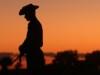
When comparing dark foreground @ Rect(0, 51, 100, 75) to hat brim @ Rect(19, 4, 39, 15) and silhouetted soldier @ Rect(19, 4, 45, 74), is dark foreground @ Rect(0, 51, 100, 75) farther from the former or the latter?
hat brim @ Rect(19, 4, 39, 15)

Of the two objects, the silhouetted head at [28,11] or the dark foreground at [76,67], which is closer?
the silhouetted head at [28,11]

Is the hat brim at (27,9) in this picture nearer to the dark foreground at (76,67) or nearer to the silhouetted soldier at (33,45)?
the silhouetted soldier at (33,45)

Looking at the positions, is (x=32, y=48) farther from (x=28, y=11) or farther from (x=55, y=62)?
(x=55, y=62)

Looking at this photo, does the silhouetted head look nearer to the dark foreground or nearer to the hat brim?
the hat brim

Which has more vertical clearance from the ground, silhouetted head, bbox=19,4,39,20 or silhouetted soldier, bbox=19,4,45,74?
silhouetted head, bbox=19,4,39,20

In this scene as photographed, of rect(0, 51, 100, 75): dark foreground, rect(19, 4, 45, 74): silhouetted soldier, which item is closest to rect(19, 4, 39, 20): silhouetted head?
rect(19, 4, 45, 74): silhouetted soldier

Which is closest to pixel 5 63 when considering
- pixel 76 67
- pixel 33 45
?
pixel 33 45

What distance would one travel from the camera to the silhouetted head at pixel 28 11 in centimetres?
1941

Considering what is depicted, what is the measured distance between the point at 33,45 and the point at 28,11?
39.6 inches

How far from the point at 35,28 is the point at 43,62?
1019 mm

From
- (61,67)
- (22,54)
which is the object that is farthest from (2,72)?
(61,67)

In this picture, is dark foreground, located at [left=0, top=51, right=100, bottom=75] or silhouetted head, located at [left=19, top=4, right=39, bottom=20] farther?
dark foreground, located at [left=0, top=51, right=100, bottom=75]

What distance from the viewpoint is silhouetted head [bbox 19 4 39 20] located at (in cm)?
1941

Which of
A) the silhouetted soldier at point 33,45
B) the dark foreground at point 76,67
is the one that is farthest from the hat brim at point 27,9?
the dark foreground at point 76,67
